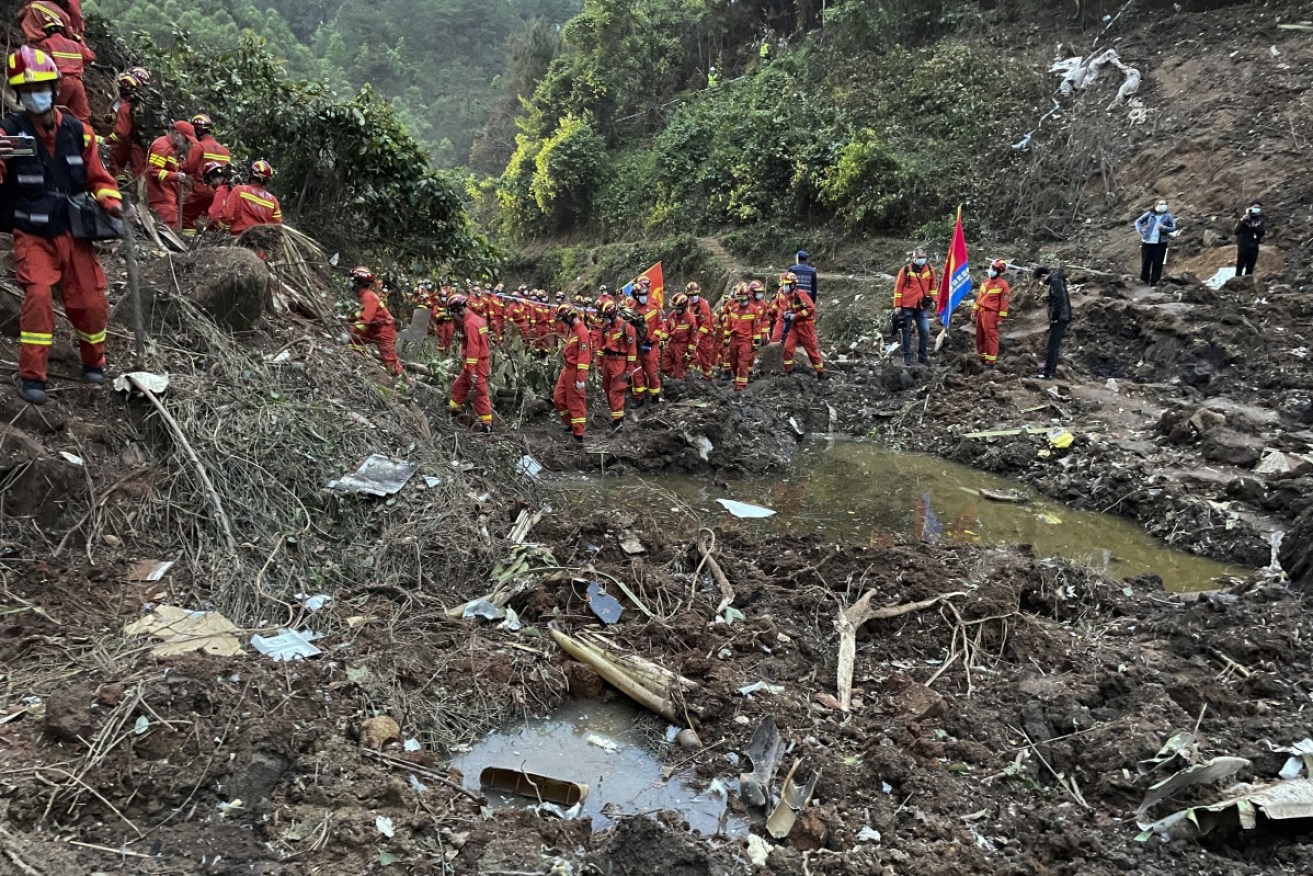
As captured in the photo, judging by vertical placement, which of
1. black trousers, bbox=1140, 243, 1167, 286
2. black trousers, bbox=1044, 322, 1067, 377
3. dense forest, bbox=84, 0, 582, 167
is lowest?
black trousers, bbox=1044, 322, 1067, 377

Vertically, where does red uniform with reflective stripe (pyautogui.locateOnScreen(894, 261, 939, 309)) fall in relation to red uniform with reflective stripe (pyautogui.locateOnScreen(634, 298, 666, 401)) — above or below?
above

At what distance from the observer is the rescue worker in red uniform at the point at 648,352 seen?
38.1 ft

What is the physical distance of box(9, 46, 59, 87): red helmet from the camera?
4.56 m

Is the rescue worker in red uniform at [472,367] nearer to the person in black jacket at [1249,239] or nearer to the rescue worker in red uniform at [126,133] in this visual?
the rescue worker in red uniform at [126,133]

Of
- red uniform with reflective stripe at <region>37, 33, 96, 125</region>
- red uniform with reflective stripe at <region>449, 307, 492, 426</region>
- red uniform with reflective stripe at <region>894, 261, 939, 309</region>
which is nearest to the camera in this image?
red uniform with reflective stripe at <region>37, 33, 96, 125</region>

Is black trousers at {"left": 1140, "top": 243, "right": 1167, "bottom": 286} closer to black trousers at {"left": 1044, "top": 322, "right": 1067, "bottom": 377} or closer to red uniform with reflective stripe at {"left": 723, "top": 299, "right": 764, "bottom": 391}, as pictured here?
black trousers at {"left": 1044, "top": 322, "right": 1067, "bottom": 377}

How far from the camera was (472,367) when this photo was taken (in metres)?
8.90

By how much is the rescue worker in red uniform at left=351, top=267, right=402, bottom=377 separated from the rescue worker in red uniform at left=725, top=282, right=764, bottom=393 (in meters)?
5.29

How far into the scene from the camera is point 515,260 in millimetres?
32125

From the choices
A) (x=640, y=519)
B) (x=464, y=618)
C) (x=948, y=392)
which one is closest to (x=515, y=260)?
(x=948, y=392)

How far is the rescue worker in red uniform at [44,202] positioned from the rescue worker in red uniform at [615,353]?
20.1 ft

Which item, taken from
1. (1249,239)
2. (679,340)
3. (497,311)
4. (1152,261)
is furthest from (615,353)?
(1249,239)

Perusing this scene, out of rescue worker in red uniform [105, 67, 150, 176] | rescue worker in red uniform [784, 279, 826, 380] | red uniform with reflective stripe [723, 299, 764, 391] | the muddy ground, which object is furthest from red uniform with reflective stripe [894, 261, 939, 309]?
rescue worker in red uniform [105, 67, 150, 176]

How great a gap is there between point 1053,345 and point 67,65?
11.5m
